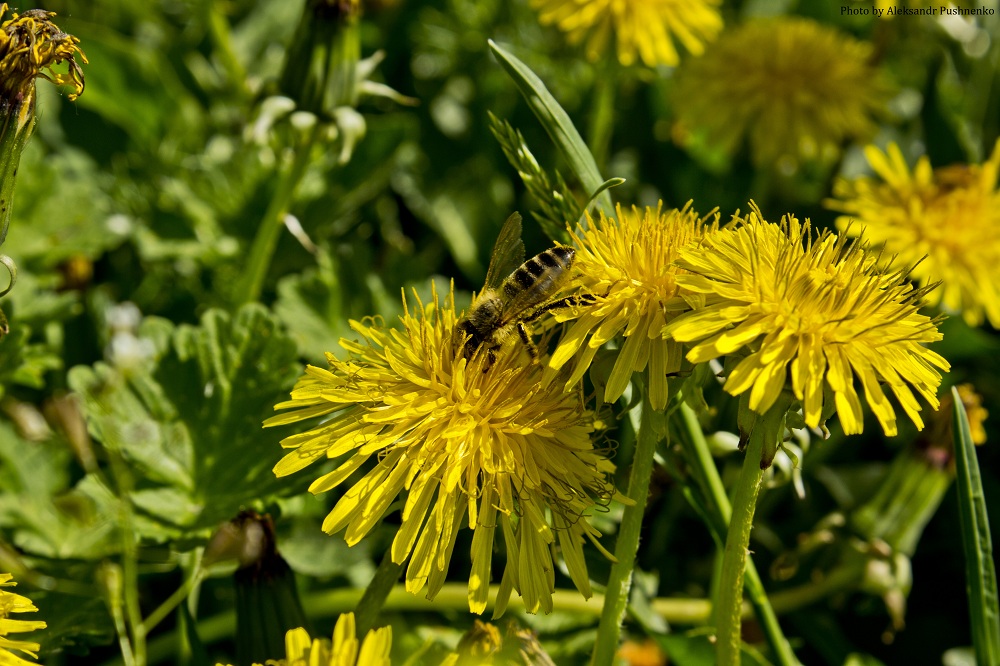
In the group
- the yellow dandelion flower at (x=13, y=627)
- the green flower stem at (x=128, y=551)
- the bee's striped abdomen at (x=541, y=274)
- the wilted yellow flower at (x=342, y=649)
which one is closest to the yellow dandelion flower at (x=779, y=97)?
the bee's striped abdomen at (x=541, y=274)

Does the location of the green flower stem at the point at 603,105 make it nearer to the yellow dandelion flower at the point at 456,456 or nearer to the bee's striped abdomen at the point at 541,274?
the bee's striped abdomen at the point at 541,274

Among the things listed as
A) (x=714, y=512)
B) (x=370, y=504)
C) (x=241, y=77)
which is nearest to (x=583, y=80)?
(x=241, y=77)

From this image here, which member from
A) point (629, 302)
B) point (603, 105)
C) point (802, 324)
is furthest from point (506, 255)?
point (603, 105)

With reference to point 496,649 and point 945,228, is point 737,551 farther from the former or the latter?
point 945,228

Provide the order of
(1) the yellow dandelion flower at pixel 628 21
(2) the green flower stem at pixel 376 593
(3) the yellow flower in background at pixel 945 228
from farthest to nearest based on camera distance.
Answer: (1) the yellow dandelion flower at pixel 628 21 → (3) the yellow flower in background at pixel 945 228 → (2) the green flower stem at pixel 376 593

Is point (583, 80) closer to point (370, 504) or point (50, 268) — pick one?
point (50, 268)
